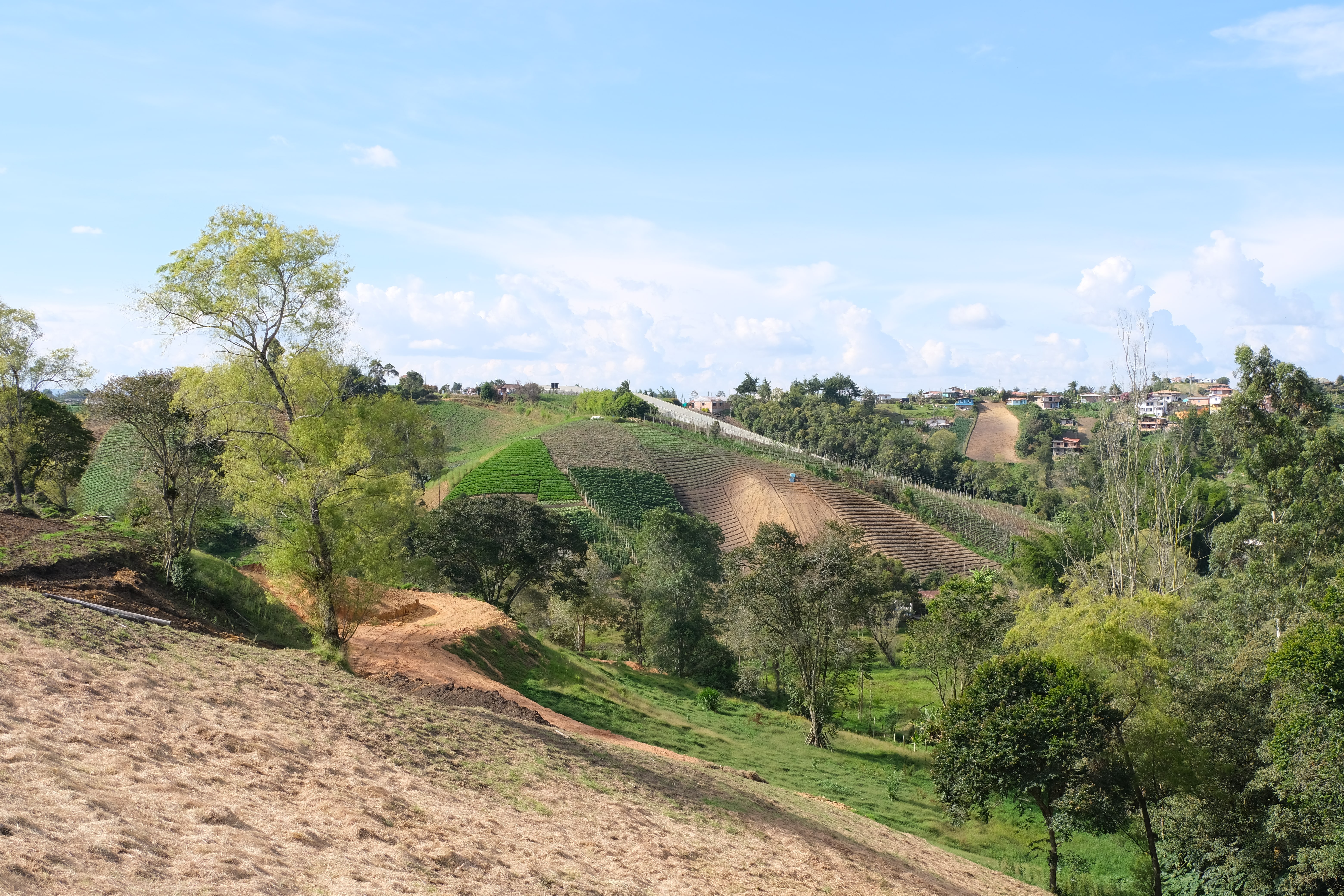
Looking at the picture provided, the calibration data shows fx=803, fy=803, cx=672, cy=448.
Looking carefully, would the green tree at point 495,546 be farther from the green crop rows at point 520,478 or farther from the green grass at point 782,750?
the green crop rows at point 520,478

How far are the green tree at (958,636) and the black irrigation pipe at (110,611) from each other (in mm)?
21407

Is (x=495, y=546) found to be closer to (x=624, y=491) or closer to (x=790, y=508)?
(x=624, y=491)

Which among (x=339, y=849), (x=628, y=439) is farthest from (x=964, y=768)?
(x=628, y=439)

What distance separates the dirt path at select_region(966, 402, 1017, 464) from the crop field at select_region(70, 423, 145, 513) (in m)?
96.1

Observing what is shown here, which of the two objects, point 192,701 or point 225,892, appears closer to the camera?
point 225,892

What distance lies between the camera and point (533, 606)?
1503 inches

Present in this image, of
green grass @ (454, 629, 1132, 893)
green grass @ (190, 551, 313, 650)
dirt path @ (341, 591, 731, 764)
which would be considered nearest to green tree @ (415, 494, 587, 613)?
green grass @ (454, 629, 1132, 893)

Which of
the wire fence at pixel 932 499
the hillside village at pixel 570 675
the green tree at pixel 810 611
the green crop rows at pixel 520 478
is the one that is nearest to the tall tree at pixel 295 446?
the hillside village at pixel 570 675

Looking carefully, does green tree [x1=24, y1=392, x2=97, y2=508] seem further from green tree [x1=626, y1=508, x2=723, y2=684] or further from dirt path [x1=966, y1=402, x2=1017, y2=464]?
dirt path [x1=966, y1=402, x2=1017, y2=464]

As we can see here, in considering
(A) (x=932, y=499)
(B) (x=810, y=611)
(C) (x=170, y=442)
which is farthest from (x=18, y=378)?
(A) (x=932, y=499)

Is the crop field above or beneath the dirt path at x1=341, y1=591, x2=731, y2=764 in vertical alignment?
above

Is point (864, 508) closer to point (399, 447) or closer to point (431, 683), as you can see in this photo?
point (399, 447)

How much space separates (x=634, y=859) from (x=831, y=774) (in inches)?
570

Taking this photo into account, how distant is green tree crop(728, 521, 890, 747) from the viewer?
2711 centimetres
